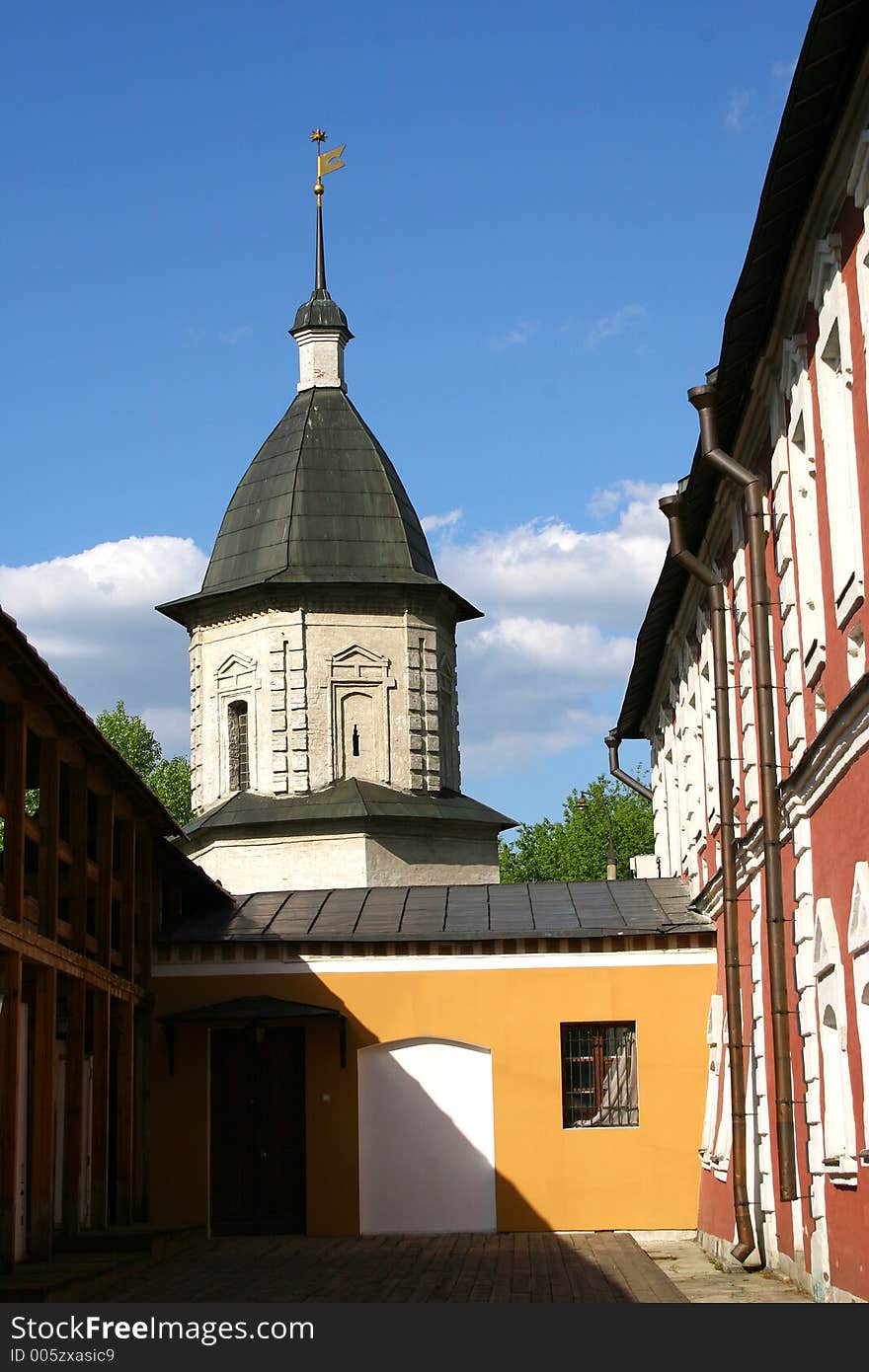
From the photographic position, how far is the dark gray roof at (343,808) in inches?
1346

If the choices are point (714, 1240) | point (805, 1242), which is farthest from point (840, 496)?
point (714, 1240)

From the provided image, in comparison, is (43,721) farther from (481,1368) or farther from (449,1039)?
(481,1368)

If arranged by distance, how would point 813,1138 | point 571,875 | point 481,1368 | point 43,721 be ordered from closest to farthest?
point 481,1368 → point 813,1138 → point 43,721 → point 571,875

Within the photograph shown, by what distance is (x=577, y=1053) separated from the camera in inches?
863

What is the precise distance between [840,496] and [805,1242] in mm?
5708

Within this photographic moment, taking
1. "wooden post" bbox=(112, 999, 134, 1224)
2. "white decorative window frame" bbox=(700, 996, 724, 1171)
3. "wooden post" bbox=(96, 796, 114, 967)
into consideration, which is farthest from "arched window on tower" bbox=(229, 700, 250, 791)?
"wooden post" bbox=(96, 796, 114, 967)

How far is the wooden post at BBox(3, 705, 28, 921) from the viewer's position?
49.6ft

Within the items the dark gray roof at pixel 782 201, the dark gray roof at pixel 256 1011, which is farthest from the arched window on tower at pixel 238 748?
the dark gray roof at pixel 782 201

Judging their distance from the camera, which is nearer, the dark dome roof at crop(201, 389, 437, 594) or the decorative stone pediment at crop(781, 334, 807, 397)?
the decorative stone pediment at crop(781, 334, 807, 397)

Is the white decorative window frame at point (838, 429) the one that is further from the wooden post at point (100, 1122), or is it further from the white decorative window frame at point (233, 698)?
the white decorative window frame at point (233, 698)

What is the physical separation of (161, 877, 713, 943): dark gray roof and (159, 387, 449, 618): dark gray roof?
40.0ft

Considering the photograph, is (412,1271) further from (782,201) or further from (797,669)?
(782,201)

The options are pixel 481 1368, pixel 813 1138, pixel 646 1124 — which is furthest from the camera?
pixel 646 1124

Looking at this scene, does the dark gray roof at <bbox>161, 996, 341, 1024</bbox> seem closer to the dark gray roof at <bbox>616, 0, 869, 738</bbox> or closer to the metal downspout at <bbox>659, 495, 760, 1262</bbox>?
the metal downspout at <bbox>659, 495, 760, 1262</bbox>
